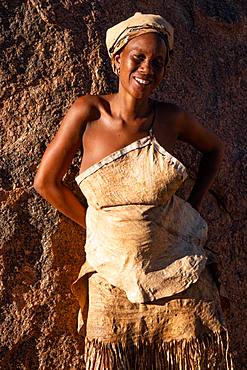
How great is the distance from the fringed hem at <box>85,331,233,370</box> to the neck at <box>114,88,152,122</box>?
73cm

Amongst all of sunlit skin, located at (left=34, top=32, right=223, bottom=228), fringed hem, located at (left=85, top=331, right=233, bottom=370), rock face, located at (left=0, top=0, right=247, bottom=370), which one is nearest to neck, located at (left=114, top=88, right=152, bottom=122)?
sunlit skin, located at (left=34, top=32, right=223, bottom=228)

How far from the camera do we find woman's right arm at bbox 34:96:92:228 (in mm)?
3059

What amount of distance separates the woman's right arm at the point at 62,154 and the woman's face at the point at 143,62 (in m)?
0.17

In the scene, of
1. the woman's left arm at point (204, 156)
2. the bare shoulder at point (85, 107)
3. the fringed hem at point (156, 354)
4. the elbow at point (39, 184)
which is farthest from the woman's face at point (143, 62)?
the fringed hem at point (156, 354)

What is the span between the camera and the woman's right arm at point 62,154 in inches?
120

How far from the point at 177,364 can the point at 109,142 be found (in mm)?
754

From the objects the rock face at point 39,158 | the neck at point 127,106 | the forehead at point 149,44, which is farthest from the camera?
the rock face at point 39,158

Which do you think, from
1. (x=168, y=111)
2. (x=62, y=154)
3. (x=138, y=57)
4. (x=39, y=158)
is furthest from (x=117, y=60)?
(x=39, y=158)

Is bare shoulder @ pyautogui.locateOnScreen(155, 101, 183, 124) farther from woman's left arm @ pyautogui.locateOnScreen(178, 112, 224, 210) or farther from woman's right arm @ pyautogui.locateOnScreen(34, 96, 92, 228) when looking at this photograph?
woman's right arm @ pyautogui.locateOnScreen(34, 96, 92, 228)

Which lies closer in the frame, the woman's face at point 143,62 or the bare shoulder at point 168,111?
the woman's face at point 143,62

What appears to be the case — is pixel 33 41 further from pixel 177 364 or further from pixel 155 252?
pixel 177 364

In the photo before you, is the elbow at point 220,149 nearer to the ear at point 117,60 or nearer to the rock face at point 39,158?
the rock face at point 39,158

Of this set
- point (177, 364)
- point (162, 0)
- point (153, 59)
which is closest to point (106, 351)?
point (177, 364)

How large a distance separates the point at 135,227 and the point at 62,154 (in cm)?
34
